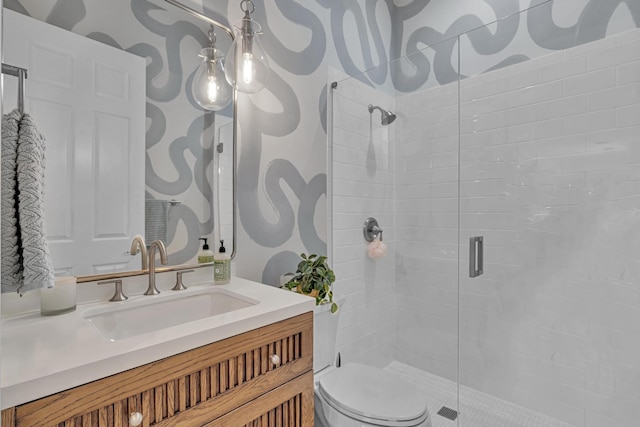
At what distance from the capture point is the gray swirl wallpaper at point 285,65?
1196mm

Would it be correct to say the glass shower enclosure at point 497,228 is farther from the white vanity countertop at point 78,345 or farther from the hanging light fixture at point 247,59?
the white vanity countertop at point 78,345

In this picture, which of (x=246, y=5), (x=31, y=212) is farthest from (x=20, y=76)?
(x=246, y=5)

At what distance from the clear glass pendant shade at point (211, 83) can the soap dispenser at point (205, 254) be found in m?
0.55

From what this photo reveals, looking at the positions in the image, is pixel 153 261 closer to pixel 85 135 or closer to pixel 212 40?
pixel 85 135

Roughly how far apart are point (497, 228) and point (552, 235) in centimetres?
24

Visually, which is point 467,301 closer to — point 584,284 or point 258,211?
point 584,284

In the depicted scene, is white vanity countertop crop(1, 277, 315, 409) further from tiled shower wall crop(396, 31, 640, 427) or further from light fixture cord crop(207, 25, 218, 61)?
tiled shower wall crop(396, 31, 640, 427)

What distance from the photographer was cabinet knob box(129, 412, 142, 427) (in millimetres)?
671

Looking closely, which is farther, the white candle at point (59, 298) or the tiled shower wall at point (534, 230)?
the tiled shower wall at point (534, 230)

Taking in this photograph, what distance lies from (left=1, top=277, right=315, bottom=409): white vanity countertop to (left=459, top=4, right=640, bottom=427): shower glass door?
1307mm

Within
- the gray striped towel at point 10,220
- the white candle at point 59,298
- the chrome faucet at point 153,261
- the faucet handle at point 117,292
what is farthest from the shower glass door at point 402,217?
the gray striped towel at point 10,220

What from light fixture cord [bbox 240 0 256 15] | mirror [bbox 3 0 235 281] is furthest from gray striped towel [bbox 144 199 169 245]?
light fixture cord [bbox 240 0 256 15]

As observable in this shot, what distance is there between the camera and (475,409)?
1771mm

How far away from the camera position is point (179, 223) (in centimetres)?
126
